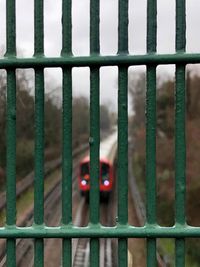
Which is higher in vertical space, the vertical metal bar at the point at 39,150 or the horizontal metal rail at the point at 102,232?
the vertical metal bar at the point at 39,150

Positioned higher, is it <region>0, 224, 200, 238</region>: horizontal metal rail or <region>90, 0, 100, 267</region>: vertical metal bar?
<region>90, 0, 100, 267</region>: vertical metal bar

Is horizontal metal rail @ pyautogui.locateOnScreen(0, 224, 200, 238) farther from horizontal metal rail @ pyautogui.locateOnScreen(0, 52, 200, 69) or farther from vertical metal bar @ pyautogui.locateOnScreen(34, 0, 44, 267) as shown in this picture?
horizontal metal rail @ pyautogui.locateOnScreen(0, 52, 200, 69)

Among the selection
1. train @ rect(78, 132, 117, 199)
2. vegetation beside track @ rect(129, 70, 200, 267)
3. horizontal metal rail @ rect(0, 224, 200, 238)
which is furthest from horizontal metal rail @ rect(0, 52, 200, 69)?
vegetation beside track @ rect(129, 70, 200, 267)

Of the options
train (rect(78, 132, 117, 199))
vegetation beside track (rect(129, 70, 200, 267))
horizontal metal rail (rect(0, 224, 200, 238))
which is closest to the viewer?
horizontal metal rail (rect(0, 224, 200, 238))

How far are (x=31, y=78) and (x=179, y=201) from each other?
0.76 metres

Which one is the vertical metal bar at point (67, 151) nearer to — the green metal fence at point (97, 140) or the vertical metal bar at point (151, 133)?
the green metal fence at point (97, 140)

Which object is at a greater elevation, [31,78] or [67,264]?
[31,78]

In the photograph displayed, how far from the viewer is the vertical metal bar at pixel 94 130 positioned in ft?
5.30

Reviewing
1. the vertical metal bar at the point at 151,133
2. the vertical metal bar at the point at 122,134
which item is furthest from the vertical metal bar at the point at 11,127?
the vertical metal bar at the point at 151,133

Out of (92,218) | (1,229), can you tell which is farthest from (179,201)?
(1,229)

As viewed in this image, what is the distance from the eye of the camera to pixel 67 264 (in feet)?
5.36

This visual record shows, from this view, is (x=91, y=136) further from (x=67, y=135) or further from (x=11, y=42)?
(x=11, y=42)

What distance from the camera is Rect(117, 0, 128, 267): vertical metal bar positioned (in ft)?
5.27

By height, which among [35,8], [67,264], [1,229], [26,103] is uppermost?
[35,8]
